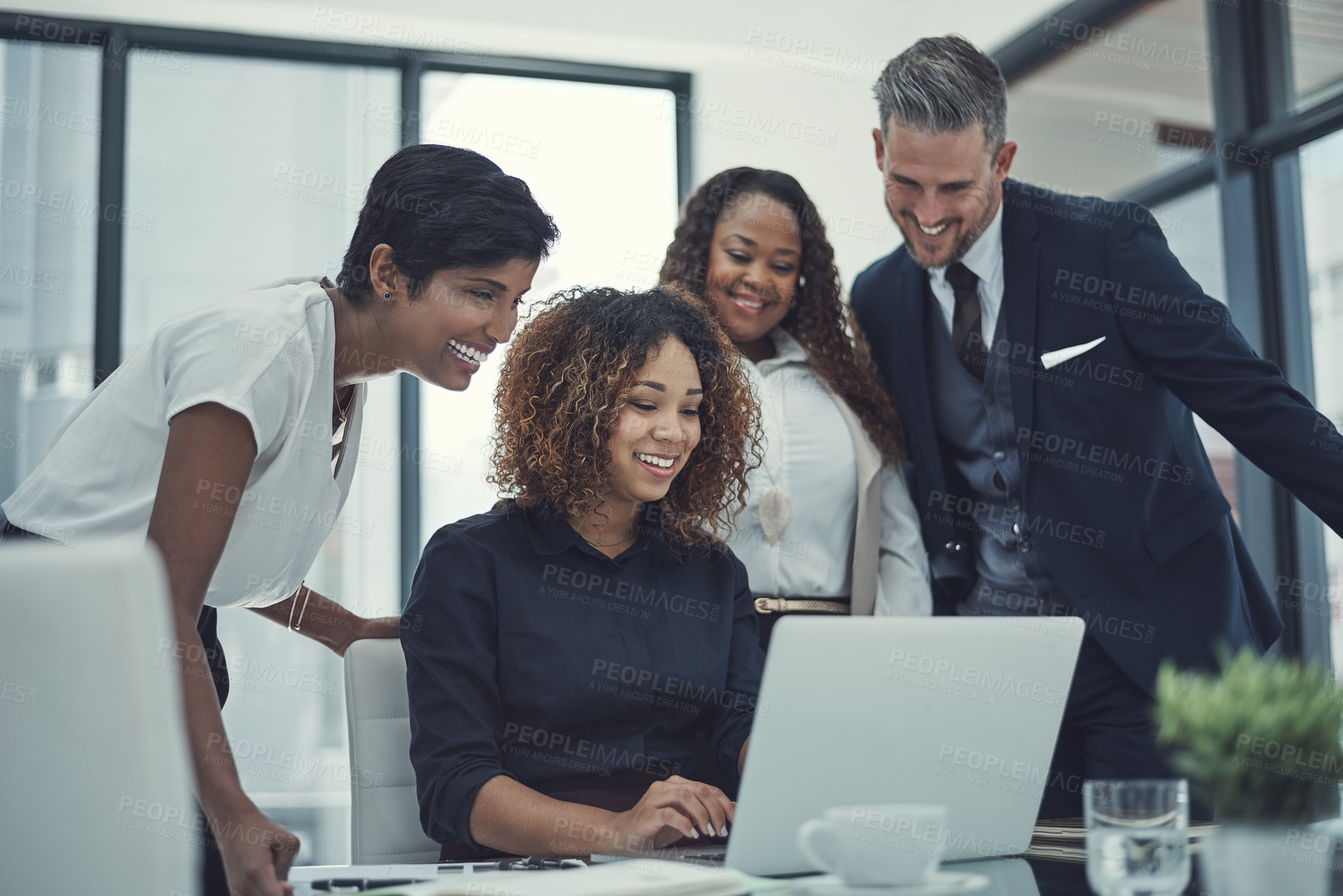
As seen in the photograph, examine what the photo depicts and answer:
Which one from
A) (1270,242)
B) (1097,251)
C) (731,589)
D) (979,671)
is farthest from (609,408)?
(1270,242)

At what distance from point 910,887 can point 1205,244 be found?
9.79 ft

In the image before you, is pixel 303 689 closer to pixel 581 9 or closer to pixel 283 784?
pixel 283 784

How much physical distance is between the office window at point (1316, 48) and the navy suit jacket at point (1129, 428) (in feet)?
4.36

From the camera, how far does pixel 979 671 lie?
3.60 ft

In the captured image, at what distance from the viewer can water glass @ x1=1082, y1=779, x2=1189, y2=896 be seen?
947 millimetres

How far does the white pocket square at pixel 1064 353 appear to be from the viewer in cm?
205

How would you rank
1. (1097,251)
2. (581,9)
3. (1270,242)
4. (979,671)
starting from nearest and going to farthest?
(979,671) → (1097,251) → (1270,242) → (581,9)

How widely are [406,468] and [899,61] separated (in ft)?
8.63

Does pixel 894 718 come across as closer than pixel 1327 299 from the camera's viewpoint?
Yes

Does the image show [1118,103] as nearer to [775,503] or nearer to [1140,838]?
[775,503]

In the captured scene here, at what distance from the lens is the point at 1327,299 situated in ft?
10.2

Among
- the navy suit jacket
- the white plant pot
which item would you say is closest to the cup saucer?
the white plant pot

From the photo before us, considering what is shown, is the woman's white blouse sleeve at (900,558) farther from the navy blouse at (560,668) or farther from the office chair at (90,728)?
the office chair at (90,728)

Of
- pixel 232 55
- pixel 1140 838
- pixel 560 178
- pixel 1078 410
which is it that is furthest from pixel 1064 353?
pixel 232 55
